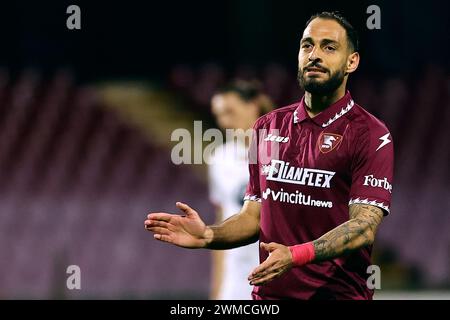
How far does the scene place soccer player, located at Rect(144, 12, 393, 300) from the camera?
358 centimetres

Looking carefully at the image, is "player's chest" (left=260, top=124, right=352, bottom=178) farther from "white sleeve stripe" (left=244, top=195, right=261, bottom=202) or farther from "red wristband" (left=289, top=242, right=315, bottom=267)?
"red wristband" (left=289, top=242, right=315, bottom=267)

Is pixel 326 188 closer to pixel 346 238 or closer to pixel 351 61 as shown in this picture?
pixel 346 238

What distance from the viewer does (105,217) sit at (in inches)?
388

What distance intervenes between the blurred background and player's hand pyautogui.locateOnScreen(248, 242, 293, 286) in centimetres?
547

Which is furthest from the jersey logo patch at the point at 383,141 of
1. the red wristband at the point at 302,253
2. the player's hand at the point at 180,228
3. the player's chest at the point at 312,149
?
the player's hand at the point at 180,228

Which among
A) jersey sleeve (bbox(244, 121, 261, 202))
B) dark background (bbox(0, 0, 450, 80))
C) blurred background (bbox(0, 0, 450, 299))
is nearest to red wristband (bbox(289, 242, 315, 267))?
jersey sleeve (bbox(244, 121, 261, 202))

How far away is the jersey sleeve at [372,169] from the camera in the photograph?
3543 millimetres

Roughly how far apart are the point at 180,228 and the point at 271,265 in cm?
59

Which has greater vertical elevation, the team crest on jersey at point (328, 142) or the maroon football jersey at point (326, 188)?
the team crest on jersey at point (328, 142)

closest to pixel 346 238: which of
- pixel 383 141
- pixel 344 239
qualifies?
Result: pixel 344 239

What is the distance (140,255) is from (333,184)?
6120 mm

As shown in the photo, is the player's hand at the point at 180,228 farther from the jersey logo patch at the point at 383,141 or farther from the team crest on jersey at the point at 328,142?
the jersey logo patch at the point at 383,141

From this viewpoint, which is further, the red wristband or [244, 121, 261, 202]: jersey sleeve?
[244, 121, 261, 202]: jersey sleeve
